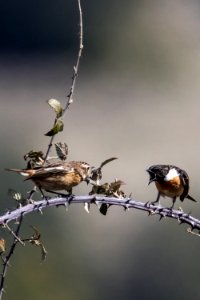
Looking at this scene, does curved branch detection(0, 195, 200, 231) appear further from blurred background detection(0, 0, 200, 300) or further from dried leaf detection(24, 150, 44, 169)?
blurred background detection(0, 0, 200, 300)

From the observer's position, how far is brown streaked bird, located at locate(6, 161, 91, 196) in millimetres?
4113

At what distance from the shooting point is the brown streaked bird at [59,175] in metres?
4.11

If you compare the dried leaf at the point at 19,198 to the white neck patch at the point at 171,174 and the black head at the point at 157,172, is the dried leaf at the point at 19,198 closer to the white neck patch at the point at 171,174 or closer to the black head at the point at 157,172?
the white neck patch at the point at 171,174

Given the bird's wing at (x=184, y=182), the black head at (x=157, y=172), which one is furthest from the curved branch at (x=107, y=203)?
the black head at (x=157, y=172)

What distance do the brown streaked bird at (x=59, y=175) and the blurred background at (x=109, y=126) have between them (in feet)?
38.7

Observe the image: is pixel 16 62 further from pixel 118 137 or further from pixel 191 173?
pixel 191 173

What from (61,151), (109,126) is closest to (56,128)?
(61,151)

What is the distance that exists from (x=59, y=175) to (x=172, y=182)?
37.9 inches

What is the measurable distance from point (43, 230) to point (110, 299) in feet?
6.57

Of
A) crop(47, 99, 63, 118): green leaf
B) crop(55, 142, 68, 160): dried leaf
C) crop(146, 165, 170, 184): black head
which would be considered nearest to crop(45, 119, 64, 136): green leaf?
crop(47, 99, 63, 118): green leaf

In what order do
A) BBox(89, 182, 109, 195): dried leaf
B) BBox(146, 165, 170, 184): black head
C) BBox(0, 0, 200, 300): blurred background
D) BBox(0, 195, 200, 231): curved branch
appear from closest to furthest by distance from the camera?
BBox(0, 195, 200, 231): curved branch → BBox(89, 182, 109, 195): dried leaf → BBox(146, 165, 170, 184): black head → BBox(0, 0, 200, 300): blurred background

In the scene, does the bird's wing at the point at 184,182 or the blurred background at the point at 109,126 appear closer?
the bird's wing at the point at 184,182

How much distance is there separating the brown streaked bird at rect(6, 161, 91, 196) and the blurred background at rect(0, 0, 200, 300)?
1178cm

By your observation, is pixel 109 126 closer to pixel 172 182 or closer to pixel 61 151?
pixel 172 182
